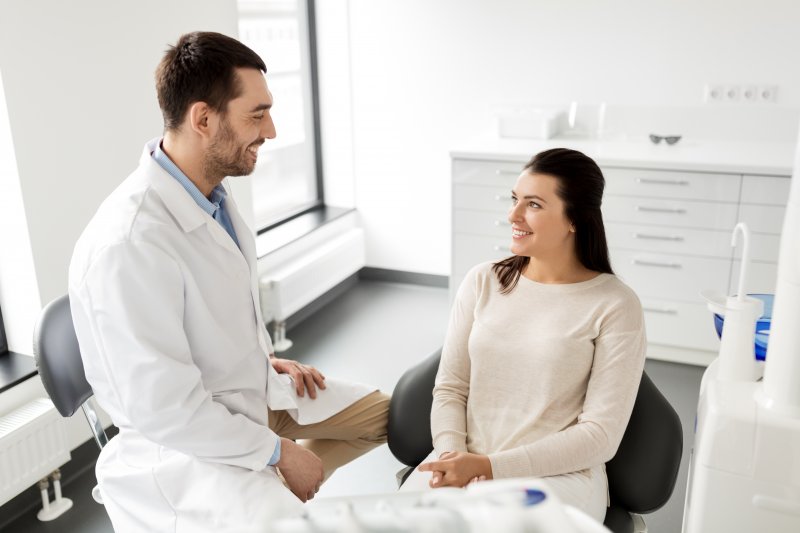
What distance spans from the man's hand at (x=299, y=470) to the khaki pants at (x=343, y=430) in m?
0.24

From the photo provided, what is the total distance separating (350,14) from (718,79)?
1861 mm

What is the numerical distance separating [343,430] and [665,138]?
7.28 feet

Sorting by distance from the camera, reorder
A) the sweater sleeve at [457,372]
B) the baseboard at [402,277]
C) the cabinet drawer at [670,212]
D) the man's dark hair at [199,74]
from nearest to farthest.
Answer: the man's dark hair at [199,74]
the sweater sleeve at [457,372]
the cabinet drawer at [670,212]
the baseboard at [402,277]

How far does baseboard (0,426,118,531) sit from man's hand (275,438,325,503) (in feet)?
3.77

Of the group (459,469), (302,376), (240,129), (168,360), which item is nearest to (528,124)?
(302,376)

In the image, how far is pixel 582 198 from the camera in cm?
162

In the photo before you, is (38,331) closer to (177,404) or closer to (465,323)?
(177,404)

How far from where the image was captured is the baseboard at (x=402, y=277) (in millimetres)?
4148

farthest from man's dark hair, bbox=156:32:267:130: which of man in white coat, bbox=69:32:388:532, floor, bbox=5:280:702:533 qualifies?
floor, bbox=5:280:702:533

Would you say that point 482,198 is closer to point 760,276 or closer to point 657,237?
point 657,237

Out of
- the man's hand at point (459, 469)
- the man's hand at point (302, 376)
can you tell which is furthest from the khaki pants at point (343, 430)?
the man's hand at point (459, 469)

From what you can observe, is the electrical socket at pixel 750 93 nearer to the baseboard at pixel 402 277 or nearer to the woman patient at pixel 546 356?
the baseboard at pixel 402 277

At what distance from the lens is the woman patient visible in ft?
4.77

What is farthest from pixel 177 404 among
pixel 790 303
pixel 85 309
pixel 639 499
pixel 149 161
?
pixel 790 303
